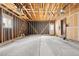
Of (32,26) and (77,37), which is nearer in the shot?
(77,37)

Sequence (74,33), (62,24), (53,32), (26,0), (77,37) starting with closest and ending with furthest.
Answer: (26,0), (77,37), (74,33), (62,24), (53,32)

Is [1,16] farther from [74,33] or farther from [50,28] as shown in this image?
[50,28]

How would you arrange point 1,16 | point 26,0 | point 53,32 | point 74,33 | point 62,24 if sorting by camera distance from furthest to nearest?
point 53,32 < point 62,24 < point 74,33 < point 1,16 < point 26,0

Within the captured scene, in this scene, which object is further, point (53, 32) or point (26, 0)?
point (53, 32)

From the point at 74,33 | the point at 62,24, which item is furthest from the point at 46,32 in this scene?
the point at 74,33

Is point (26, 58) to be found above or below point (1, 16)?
below

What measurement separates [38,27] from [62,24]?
6.44 meters

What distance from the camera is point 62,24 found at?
17500 millimetres

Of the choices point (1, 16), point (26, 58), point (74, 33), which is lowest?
point (26, 58)

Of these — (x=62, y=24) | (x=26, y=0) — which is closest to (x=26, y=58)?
(x=26, y=0)

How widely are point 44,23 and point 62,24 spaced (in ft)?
20.2

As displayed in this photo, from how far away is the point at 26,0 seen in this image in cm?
465

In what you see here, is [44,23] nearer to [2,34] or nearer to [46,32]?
[46,32]

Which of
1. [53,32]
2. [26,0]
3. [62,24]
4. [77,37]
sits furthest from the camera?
[53,32]
